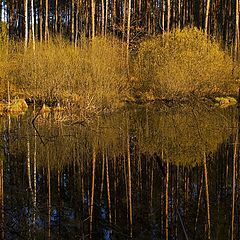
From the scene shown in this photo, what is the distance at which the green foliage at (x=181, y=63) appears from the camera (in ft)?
60.5

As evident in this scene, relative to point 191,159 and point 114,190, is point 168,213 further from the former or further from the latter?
point 191,159

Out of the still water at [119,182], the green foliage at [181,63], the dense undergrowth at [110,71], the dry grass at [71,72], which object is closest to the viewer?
the still water at [119,182]

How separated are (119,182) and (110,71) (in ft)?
31.3

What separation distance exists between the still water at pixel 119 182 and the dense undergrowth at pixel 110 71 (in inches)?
122

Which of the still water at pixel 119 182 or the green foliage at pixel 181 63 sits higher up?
the green foliage at pixel 181 63

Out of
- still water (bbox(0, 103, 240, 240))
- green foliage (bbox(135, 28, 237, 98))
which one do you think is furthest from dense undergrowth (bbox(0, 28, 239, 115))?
still water (bbox(0, 103, 240, 240))

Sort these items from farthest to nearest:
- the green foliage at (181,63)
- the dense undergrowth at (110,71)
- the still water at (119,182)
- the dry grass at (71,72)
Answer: the green foliage at (181,63)
the dense undergrowth at (110,71)
the dry grass at (71,72)
the still water at (119,182)

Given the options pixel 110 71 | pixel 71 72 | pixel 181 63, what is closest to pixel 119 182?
pixel 71 72

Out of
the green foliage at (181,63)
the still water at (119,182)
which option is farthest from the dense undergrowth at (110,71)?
the still water at (119,182)

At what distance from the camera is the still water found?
4879mm

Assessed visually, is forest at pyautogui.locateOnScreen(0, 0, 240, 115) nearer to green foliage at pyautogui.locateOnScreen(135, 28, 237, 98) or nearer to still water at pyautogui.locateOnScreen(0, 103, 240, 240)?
green foliage at pyautogui.locateOnScreen(135, 28, 237, 98)

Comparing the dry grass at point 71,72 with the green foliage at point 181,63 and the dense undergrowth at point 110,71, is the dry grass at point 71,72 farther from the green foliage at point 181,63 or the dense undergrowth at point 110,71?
the green foliage at point 181,63

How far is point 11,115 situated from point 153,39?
8192 millimetres

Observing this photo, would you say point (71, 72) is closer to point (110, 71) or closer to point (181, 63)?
point (110, 71)
